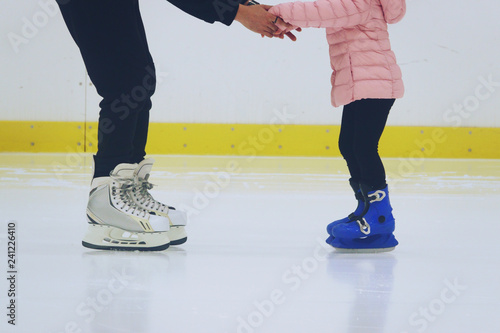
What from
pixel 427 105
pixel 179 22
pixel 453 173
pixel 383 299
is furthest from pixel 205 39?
pixel 383 299

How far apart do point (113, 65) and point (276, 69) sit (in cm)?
345

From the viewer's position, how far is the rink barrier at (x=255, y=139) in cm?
463

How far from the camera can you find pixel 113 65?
54.2 inches

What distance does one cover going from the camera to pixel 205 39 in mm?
4727

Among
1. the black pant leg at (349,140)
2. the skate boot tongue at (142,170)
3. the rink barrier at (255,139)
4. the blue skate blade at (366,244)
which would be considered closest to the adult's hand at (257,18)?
the black pant leg at (349,140)

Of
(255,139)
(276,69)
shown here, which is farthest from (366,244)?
(276,69)

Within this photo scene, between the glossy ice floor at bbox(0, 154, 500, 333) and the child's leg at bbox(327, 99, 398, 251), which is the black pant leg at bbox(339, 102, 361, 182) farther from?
the glossy ice floor at bbox(0, 154, 500, 333)

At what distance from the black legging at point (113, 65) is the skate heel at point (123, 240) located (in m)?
0.13

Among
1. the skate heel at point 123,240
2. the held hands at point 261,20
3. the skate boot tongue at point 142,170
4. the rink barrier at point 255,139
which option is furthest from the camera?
the rink barrier at point 255,139

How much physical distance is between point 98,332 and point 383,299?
0.45 metres

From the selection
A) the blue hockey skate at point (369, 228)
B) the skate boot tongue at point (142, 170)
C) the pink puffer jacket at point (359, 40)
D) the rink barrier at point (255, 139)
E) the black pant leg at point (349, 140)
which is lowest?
the rink barrier at point (255, 139)

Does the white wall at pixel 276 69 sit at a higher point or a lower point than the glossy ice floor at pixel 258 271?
higher

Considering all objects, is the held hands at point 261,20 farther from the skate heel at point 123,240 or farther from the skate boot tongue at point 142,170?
the skate heel at point 123,240

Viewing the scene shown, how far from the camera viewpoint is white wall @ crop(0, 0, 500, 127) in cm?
470
